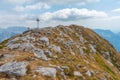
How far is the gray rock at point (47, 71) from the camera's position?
76925mm

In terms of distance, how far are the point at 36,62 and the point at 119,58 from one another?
397 feet

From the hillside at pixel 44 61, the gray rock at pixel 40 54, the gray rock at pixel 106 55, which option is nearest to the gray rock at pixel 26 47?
the hillside at pixel 44 61

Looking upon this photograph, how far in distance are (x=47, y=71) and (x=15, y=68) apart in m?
11.0

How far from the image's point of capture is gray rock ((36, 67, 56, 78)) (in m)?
76.9

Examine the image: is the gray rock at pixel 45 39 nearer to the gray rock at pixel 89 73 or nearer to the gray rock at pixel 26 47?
the gray rock at pixel 26 47

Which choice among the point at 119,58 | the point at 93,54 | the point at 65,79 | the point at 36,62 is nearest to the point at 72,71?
the point at 65,79

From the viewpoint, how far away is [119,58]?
190875mm

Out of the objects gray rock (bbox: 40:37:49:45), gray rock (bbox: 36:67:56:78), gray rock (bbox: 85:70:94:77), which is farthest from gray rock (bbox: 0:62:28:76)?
gray rock (bbox: 40:37:49:45)

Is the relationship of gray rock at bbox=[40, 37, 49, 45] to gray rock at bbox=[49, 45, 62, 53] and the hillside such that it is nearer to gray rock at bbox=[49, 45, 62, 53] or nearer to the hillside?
the hillside

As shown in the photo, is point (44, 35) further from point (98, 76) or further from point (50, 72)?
point (50, 72)

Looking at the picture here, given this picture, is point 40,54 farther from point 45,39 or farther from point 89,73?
point 45,39

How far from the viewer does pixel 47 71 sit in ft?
257

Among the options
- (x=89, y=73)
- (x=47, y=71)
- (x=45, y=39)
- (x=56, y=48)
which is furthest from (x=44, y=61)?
(x=45, y=39)

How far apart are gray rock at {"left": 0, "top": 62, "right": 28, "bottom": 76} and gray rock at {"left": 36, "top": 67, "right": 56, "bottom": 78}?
5164mm
